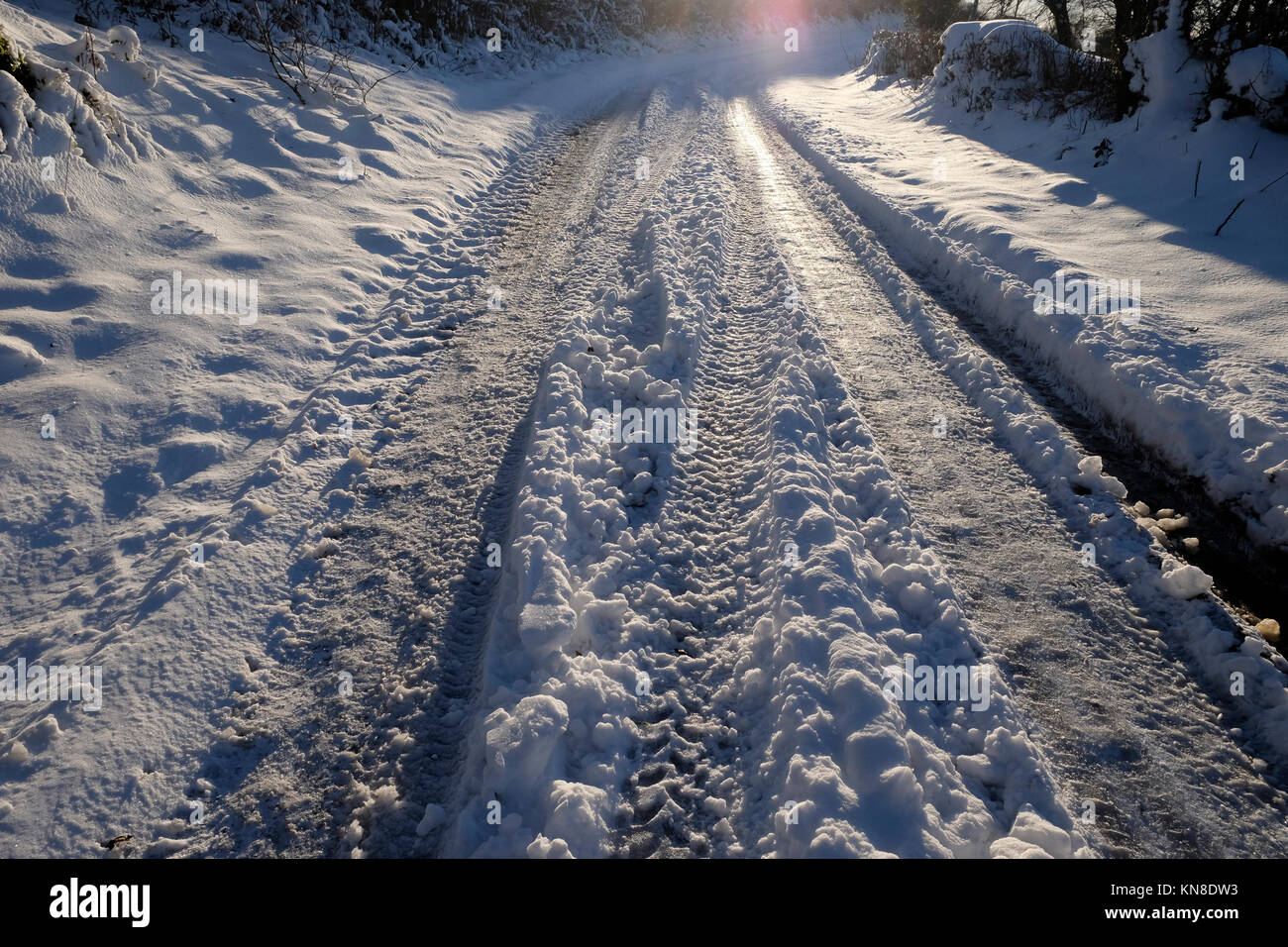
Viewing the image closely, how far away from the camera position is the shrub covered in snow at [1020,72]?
10594mm

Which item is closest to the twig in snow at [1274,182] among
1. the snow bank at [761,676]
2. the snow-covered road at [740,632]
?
the snow-covered road at [740,632]

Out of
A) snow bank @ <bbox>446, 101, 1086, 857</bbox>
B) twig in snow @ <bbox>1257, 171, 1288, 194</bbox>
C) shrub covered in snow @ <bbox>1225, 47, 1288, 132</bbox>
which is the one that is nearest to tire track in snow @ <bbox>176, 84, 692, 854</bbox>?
snow bank @ <bbox>446, 101, 1086, 857</bbox>

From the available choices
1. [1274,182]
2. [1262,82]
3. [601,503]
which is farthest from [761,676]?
[1262,82]

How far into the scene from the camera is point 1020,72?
12.1 m

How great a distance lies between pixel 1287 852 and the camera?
7.67 ft

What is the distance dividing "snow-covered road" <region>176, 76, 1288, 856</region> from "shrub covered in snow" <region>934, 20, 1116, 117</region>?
8467mm

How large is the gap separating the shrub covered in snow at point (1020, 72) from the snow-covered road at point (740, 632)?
8.47m

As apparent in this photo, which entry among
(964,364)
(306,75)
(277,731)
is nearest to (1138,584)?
(964,364)

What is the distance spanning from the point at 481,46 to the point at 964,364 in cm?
1635

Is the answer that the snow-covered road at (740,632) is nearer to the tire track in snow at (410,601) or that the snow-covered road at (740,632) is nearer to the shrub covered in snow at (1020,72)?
the tire track in snow at (410,601)

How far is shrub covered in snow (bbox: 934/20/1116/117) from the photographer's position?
10594 mm

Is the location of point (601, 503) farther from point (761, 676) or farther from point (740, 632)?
point (761, 676)

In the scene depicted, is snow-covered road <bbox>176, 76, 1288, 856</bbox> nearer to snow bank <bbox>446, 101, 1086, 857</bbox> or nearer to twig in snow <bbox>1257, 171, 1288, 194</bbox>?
snow bank <bbox>446, 101, 1086, 857</bbox>

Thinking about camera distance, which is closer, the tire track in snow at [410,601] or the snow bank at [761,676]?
the snow bank at [761,676]
